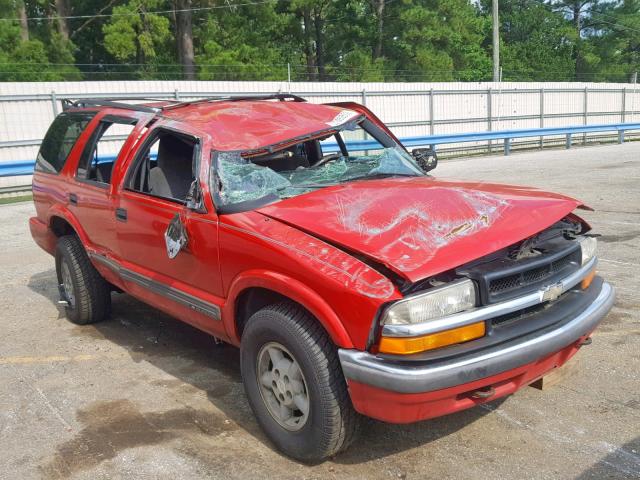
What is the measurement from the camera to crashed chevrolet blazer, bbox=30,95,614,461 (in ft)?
9.19

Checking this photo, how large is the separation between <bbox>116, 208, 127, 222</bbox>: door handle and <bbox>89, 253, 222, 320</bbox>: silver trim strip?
357 millimetres

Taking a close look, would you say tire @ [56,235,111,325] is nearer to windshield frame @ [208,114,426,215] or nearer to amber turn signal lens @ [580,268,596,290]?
windshield frame @ [208,114,426,215]

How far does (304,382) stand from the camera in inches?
121

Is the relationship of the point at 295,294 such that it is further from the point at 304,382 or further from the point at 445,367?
the point at 445,367

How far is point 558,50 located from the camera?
55531 mm

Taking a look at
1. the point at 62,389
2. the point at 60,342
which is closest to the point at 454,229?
the point at 62,389

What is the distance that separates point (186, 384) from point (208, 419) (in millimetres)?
557

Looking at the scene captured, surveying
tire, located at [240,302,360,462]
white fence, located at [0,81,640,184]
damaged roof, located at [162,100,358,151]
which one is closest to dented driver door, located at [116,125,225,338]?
damaged roof, located at [162,100,358,151]

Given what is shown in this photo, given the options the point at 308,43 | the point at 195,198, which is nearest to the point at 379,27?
the point at 308,43

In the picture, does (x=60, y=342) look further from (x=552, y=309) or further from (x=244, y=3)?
(x=244, y=3)

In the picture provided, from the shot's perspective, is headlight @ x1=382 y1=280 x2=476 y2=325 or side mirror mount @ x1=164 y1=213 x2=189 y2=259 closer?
headlight @ x1=382 y1=280 x2=476 y2=325

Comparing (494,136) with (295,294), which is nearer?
(295,294)

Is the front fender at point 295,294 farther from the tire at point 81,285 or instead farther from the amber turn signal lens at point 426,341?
the tire at point 81,285

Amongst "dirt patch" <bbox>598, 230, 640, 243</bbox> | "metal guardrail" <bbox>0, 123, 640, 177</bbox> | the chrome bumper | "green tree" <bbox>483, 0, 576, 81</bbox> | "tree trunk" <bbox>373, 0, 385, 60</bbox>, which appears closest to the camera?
the chrome bumper
